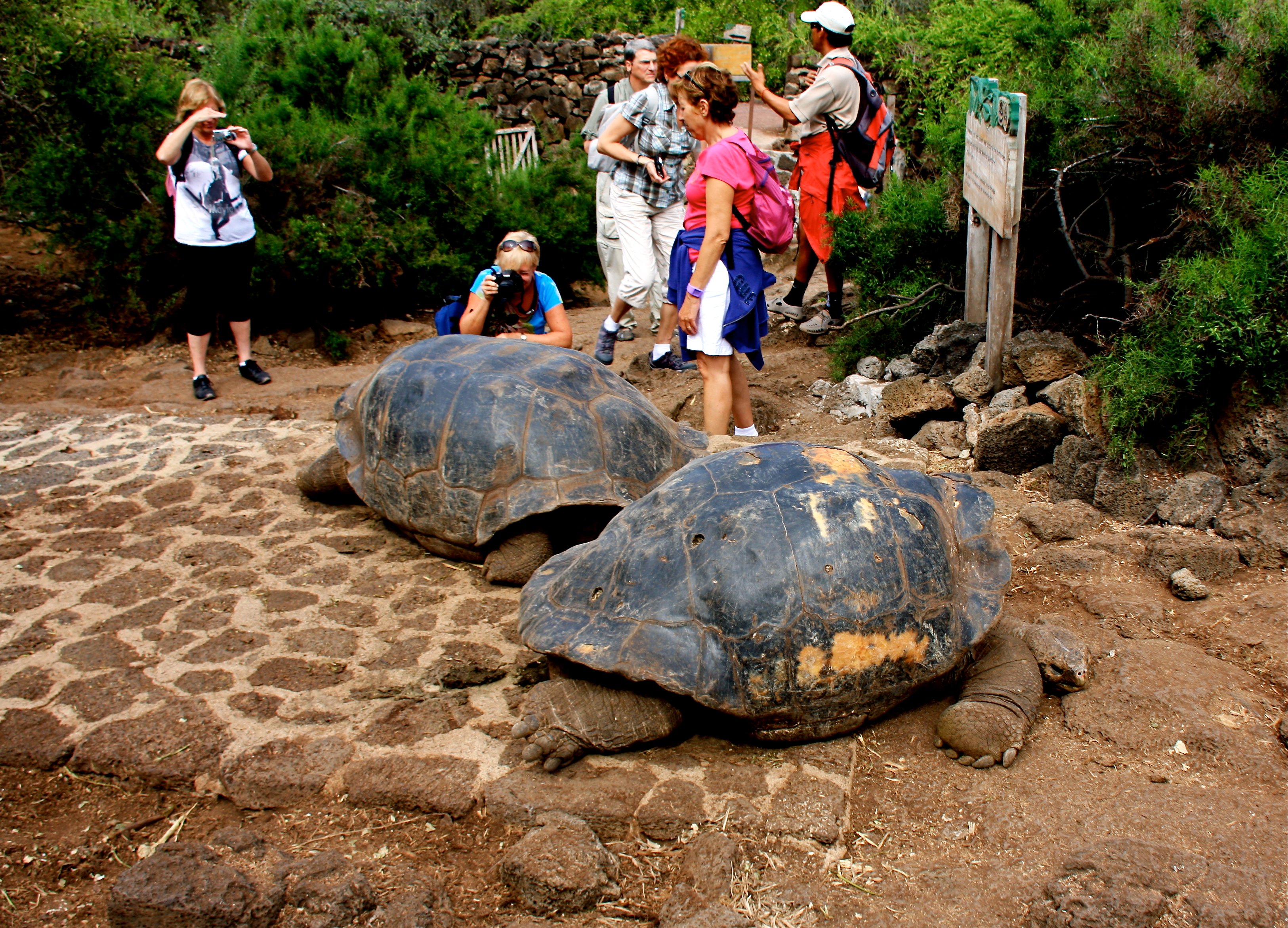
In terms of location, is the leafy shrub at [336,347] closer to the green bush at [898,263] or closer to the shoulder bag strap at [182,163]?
the shoulder bag strap at [182,163]

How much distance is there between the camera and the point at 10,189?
7.40 m

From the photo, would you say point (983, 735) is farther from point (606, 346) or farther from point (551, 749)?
point (606, 346)

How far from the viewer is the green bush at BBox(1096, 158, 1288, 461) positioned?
395cm

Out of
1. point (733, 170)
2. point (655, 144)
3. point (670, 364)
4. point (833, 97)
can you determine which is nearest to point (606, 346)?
point (670, 364)

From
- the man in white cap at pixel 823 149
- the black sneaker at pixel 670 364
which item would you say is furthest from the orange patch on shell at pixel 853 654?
the man in white cap at pixel 823 149

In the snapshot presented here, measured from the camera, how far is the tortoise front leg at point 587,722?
8.88 ft

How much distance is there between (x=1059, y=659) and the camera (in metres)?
2.98

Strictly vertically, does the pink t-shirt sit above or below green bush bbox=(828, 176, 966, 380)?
above

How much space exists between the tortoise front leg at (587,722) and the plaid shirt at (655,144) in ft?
14.2

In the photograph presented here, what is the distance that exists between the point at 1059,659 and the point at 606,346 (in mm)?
4488

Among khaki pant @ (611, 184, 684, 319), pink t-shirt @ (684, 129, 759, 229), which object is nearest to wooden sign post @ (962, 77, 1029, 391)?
pink t-shirt @ (684, 129, 759, 229)

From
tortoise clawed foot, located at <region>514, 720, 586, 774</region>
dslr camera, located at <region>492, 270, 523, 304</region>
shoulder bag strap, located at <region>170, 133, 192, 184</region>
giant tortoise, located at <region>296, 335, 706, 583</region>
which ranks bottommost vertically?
tortoise clawed foot, located at <region>514, 720, 586, 774</region>

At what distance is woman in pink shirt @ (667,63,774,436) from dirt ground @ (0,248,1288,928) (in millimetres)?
1569

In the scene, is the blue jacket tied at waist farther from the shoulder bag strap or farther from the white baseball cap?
the shoulder bag strap
